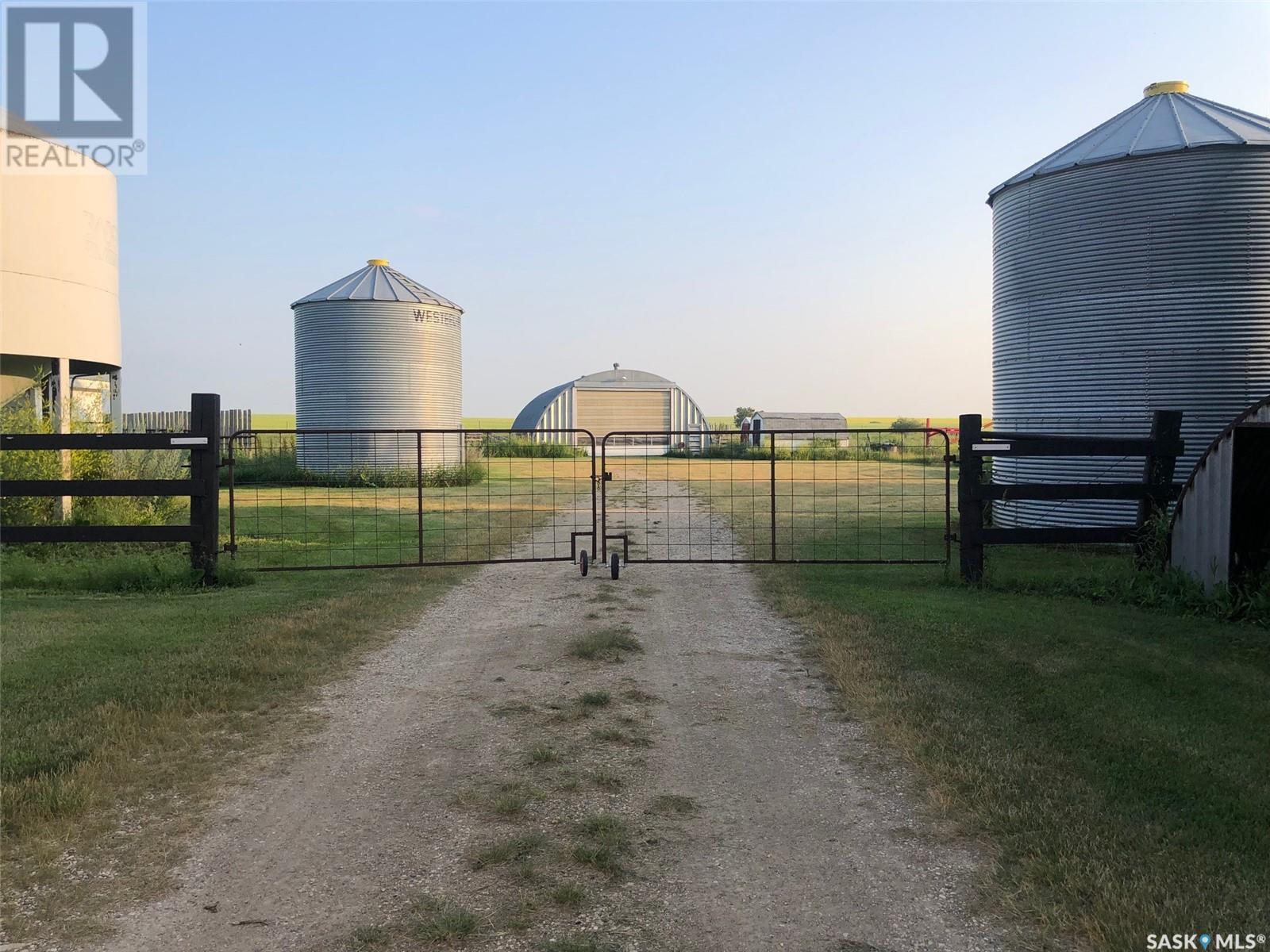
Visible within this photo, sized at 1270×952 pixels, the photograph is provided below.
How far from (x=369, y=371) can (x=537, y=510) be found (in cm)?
808

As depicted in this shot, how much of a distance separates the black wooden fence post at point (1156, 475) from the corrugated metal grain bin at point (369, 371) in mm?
17821

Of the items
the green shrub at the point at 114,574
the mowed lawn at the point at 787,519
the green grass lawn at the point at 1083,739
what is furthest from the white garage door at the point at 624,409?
the green grass lawn at the point at 1083,739

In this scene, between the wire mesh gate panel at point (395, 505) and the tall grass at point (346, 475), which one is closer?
the wire mesh gate panel at point (395, 505)

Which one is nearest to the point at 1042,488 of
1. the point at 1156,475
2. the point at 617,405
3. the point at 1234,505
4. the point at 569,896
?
the point at 1156,475

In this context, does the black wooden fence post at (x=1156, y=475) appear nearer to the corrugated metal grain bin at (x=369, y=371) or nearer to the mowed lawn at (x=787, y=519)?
the mowed lawn at (x=787, y=519)

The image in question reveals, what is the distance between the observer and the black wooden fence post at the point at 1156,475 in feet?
33.8

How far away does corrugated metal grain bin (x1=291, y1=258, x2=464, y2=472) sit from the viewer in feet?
82.4

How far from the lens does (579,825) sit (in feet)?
13.6

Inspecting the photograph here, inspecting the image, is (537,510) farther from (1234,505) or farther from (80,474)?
(1234,505)

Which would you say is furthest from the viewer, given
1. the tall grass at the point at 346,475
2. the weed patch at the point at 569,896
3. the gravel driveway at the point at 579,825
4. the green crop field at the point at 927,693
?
the tall grass at the point at 346,475

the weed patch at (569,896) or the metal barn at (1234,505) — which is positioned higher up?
the metal barn at (1234,505)

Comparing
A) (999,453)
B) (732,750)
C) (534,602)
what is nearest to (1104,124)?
(999,453)

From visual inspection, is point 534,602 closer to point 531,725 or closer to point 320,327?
point 531,725

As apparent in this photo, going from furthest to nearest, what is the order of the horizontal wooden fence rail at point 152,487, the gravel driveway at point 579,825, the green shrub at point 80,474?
the green shrub at point 80,474, the horizontal wooden fence rail at point 152,487, the gravel driveway at point 579,825
